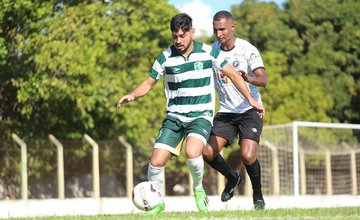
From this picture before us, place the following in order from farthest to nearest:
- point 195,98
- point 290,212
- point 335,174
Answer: point 335,174 → point 195,98 → point 290,212

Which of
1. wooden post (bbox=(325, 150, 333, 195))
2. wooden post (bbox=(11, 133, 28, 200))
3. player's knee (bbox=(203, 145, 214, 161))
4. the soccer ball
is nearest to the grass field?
the soccer ball

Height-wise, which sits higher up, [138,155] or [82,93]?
[82,93]

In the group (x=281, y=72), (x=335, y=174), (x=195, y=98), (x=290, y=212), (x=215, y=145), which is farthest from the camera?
(x=281, y=72)

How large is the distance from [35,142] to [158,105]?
299 inches

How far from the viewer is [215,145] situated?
12820 millimetres

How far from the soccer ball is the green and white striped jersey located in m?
1.00

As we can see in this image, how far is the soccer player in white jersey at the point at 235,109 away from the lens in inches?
497

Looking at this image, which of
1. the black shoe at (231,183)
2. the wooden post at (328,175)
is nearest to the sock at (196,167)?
the black shoe at (231,183)

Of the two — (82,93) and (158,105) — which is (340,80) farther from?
(82,93)

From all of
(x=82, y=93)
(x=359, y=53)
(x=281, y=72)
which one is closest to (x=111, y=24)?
(x=82, y=93)

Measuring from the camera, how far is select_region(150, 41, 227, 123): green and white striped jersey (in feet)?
38.1

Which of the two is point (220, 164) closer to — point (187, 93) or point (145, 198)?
point (187, 93)

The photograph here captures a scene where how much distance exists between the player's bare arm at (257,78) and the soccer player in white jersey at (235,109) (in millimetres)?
19

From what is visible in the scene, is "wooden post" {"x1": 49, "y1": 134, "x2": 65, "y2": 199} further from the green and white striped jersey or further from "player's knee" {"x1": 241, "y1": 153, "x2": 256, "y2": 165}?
the green and white striped jersey
